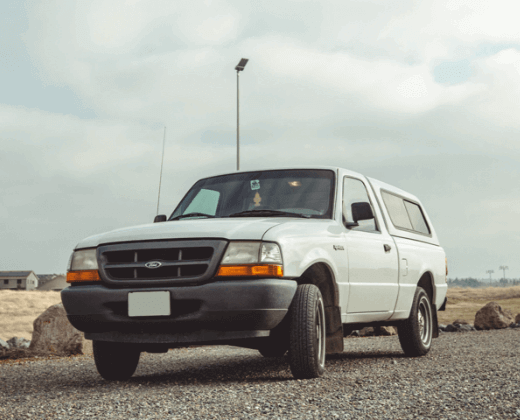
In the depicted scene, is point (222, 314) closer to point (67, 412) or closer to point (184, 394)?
point (184, 394)

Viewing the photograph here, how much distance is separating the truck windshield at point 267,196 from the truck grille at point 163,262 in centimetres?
115

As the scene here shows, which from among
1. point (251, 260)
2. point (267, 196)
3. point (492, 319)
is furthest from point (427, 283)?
point (492, 319)

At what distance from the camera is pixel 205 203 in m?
6.68

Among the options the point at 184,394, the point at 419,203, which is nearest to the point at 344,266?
the point at 184,394

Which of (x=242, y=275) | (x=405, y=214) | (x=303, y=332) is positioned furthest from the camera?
(x=405, y=214)

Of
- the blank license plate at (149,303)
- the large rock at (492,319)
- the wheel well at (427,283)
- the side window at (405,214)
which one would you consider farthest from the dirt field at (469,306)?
the blank license plate at (149,303)

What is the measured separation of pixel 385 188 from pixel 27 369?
15.8ft

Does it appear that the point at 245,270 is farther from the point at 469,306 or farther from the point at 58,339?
the point at 469,306

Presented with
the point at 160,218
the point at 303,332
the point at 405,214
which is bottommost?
the point at 303,332

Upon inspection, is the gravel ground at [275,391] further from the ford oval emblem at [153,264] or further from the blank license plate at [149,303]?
the ford oval emblem at [153,264]

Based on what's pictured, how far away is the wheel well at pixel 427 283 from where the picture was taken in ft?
28.0

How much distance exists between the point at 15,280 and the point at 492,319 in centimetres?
10547

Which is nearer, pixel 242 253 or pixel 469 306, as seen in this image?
pixel 242 253

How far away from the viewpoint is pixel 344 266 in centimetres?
597
